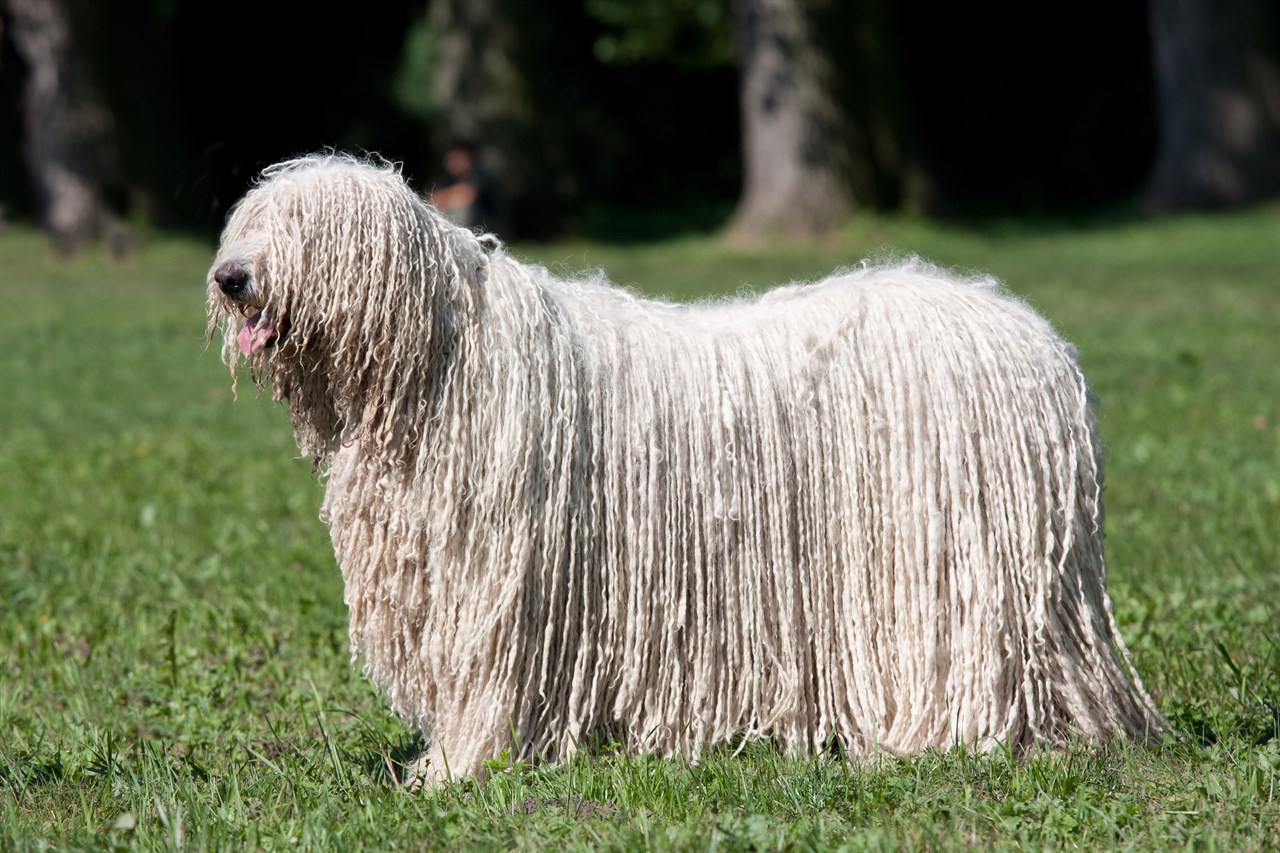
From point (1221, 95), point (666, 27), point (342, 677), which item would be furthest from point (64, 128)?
point (342, 677)

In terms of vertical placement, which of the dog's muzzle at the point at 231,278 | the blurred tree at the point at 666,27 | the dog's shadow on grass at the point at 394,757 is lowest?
the dog's shadow on grass at the point at 394,757

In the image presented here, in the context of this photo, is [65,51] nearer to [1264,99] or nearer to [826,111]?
[826,111]

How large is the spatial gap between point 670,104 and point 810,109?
491 inches

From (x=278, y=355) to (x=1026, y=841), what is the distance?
220cm

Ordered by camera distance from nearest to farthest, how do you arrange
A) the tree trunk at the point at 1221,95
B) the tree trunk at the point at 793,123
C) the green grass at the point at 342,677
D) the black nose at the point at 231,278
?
the green grass at the point at 342,677, the black nose at the point at 231,278, the tree trunk at the point at 793,123, the tree trunk at the point at 1221,95

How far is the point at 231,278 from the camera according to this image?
3809mm

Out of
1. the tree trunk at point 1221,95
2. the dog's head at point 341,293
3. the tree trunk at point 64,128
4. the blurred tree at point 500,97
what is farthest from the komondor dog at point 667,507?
the tree trunk at point 1221,95

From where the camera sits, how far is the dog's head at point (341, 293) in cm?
386

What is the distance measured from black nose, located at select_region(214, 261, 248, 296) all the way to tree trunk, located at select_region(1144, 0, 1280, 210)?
20679 millimetres

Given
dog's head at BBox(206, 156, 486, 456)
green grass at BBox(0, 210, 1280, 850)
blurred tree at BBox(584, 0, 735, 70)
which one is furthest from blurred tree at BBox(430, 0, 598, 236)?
dog's head at BBox(206, 156, 486, 456)

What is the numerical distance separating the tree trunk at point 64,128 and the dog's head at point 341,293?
17.4 m

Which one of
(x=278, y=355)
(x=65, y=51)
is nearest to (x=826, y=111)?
(x=65, y=51)

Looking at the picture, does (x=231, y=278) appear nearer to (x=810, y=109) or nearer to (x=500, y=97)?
(x=810, y=109)

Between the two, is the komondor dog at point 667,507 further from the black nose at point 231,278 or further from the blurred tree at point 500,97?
the blurred tree at point 500,97
